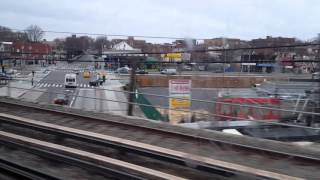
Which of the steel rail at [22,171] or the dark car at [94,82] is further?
the dark car at [94,82]

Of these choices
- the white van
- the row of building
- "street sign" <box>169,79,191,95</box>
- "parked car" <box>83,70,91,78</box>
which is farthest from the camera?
Result: "street sign" <box>169,79,191,95</box>

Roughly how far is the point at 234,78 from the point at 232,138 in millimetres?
5295

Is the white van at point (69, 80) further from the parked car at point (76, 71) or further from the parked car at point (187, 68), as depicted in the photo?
the parked car at point (187, 68)

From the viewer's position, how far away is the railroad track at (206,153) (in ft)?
23.1

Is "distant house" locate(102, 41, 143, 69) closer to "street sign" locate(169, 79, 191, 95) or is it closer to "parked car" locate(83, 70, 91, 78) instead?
"parked car" locate(83, 70, 91, 78)

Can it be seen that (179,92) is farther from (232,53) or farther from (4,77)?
(4,77)

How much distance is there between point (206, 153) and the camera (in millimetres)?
8398

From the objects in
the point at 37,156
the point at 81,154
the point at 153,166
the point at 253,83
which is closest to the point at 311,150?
the point at 153,166

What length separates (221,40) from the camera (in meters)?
13.7

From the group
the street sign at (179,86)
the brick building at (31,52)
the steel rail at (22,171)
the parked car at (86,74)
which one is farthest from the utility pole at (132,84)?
the steel rail at (22,171)

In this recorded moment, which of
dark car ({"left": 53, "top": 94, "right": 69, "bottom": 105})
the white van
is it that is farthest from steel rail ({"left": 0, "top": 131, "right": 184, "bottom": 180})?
the white van

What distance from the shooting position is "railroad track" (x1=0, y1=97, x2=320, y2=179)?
7055 millimetres

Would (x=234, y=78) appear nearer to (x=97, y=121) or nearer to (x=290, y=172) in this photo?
(x=97, y=121)

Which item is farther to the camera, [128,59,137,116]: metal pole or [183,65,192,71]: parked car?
Answer: [183,65,192,71]: parked car
